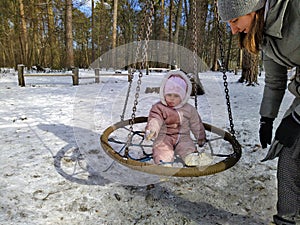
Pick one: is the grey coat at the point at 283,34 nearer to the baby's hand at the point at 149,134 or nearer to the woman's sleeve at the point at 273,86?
the woman's sleeve at the point at 273,86

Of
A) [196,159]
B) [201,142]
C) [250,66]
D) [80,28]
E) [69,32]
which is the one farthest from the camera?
[80,28]

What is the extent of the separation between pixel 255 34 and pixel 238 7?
0.13m

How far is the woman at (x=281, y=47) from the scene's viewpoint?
88 cm

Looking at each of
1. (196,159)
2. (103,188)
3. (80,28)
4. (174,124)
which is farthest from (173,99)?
(80,28)

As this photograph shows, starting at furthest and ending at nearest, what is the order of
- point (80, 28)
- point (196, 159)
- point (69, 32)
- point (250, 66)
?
point (80, 28), point (69, 32), point (250, 66), point (196, 159)

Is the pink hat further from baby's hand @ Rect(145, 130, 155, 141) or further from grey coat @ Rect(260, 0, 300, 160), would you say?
grey coat @ Rect(260, 0, 300, 160)

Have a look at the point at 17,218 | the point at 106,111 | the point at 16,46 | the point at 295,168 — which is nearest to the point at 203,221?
the point at 295,168

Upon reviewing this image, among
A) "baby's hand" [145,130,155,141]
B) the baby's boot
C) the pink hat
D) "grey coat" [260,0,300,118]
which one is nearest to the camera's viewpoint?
"grey coat" [260,0,300,118]

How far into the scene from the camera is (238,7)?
94cm

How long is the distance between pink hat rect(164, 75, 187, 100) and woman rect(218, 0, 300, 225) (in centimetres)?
90

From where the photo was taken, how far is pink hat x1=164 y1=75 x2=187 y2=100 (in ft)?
6.57

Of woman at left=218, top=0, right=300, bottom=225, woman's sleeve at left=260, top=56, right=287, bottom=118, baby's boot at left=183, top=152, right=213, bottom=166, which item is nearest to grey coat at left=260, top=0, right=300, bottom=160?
woman at left=218, top=0, right=300, bottom=225

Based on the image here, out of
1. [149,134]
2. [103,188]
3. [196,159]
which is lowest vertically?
[103,188]

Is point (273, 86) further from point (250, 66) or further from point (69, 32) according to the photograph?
point (69, 32)
